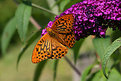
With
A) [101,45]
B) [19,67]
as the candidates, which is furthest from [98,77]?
[19,67]

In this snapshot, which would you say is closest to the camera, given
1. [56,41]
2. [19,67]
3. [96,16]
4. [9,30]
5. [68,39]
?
[96,16]

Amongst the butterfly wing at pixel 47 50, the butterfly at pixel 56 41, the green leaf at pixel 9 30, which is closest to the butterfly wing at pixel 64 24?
the butterfly at pixel 56 41

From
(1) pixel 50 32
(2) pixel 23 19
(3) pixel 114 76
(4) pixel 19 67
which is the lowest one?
(4) pixel 19 67

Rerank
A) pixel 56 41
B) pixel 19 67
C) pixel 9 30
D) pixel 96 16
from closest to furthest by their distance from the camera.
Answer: pixel 96 16 < pixel 56 41 < pixel 9 30 < pixel 19 67

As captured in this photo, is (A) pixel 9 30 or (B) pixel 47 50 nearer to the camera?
(B) pixel 47 50

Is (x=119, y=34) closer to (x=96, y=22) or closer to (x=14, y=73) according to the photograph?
(x=96, y=22)

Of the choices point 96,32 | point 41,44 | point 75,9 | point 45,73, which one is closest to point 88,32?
point 96,32

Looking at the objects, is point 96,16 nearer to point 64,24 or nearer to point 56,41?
Answer: point 64,24

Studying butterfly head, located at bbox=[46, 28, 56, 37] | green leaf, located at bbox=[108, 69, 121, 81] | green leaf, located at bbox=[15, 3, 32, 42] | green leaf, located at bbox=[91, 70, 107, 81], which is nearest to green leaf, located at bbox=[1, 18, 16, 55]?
green leaf, located at bbox=[15, 3, 32, 42]
